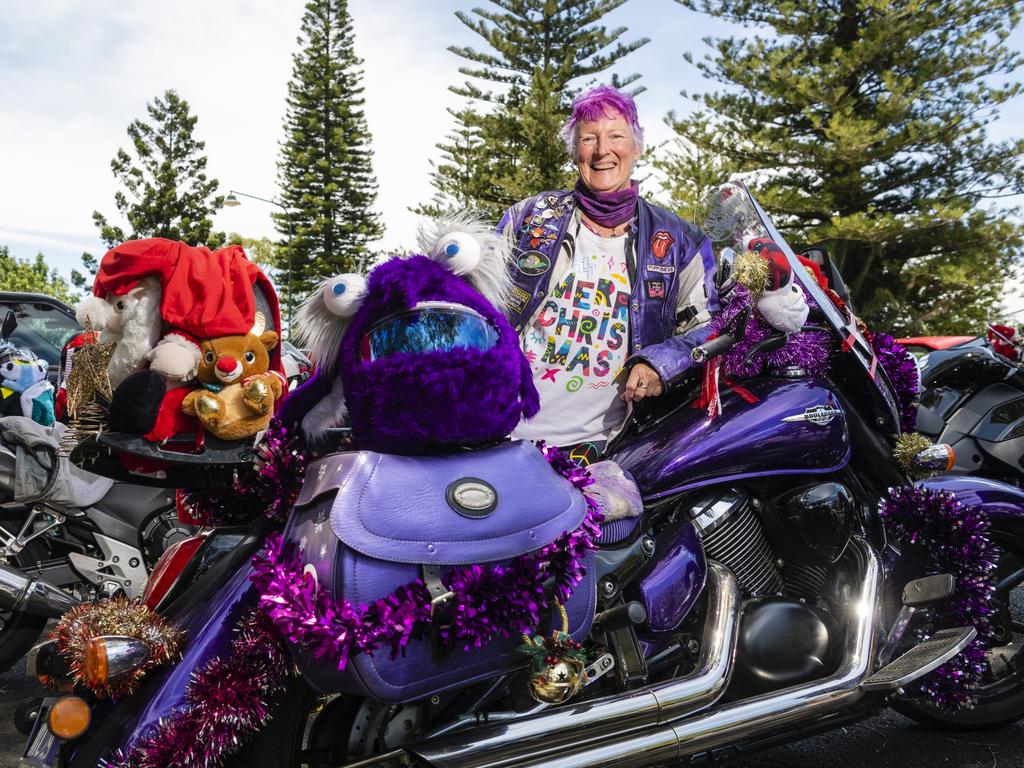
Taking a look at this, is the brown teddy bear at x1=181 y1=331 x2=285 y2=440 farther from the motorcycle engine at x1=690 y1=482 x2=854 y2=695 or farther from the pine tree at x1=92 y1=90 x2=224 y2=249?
the pine tree at x1=92 y1=90 x2=224 y2=249

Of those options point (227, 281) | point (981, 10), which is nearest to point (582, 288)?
point (227, 281)

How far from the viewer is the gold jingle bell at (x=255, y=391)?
→ 70.2 inches

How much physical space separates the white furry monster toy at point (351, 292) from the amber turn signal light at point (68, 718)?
2.16 ft

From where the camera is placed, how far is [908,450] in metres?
2.49

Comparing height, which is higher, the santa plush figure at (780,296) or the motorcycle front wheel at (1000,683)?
the santa plush figure at (780,296)

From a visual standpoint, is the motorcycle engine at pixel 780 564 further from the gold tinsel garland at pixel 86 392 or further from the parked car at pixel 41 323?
the parked car at pixel 41 323

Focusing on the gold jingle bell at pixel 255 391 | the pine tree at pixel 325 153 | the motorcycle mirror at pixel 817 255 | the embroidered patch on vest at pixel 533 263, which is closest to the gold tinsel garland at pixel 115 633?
the gold jingle bell at pixel 255 391

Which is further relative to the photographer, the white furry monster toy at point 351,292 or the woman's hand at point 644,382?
the woman's hand at point 644,382

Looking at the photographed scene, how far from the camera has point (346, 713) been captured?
175 centimetres

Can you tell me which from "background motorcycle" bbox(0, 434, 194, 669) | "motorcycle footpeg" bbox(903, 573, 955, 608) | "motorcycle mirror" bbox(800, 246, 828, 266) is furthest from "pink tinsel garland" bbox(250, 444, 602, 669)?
"background motorcycle" bbox(0, 434, 194, 669)

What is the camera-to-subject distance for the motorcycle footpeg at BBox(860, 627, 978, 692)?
6.82 ft

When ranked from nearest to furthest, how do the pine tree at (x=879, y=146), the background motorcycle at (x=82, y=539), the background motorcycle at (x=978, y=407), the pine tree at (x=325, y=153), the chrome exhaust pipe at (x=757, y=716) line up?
the chrome exhaust pipe at (x=757, y=716) < the background motorcycle at (x=82, y=539) < the background motorcycle at (x=978, y=407) < the pine tree at (x=879, y=146) < the pine tree at (x=325, y=153)

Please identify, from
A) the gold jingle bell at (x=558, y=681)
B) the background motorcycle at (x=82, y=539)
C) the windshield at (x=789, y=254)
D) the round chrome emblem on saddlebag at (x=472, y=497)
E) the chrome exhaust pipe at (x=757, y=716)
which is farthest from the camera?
the background motorcycle at (x=82, y=539)

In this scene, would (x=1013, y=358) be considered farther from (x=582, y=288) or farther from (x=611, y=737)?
(x=611, y=737)
